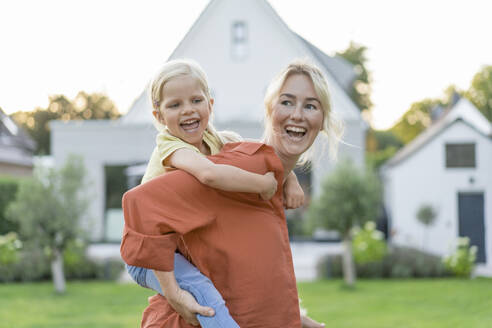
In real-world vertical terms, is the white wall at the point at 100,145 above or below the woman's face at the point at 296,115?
above

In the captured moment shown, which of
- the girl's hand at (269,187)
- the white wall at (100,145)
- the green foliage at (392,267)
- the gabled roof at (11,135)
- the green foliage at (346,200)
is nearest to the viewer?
the girl's hand at (269,187)

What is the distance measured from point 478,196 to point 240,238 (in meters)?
19.5

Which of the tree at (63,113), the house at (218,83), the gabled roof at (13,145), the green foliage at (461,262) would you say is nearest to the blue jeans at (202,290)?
the green foliage at (461,262)

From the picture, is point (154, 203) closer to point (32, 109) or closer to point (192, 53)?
point (192, 53)

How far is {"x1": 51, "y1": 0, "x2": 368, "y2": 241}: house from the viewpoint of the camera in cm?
1906

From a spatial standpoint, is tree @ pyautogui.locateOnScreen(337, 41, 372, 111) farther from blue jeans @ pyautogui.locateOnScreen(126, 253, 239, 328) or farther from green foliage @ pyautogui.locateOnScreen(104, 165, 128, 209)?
blue jeans @ pyautogui.locateOnScreen(126, 253, 239, 328)

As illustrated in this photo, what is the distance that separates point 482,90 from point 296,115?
1694 inches

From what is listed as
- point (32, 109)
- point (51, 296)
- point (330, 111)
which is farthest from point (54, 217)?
point (32, 109)

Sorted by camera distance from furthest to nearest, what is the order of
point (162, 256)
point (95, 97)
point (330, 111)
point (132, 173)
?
point (95, 97), point (132, 173), point (330, 111), point (162, 256)

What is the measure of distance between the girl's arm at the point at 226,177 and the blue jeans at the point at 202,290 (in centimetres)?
27

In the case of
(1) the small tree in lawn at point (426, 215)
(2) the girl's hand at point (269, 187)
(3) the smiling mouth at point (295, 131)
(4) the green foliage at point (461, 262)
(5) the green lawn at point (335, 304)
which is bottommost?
(5) the green lawn at point (335, 304)

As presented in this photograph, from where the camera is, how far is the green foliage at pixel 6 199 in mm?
19984

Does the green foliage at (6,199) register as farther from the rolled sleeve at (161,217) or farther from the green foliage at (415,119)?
the green foliage at (415,119)

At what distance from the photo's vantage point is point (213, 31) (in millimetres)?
19609
